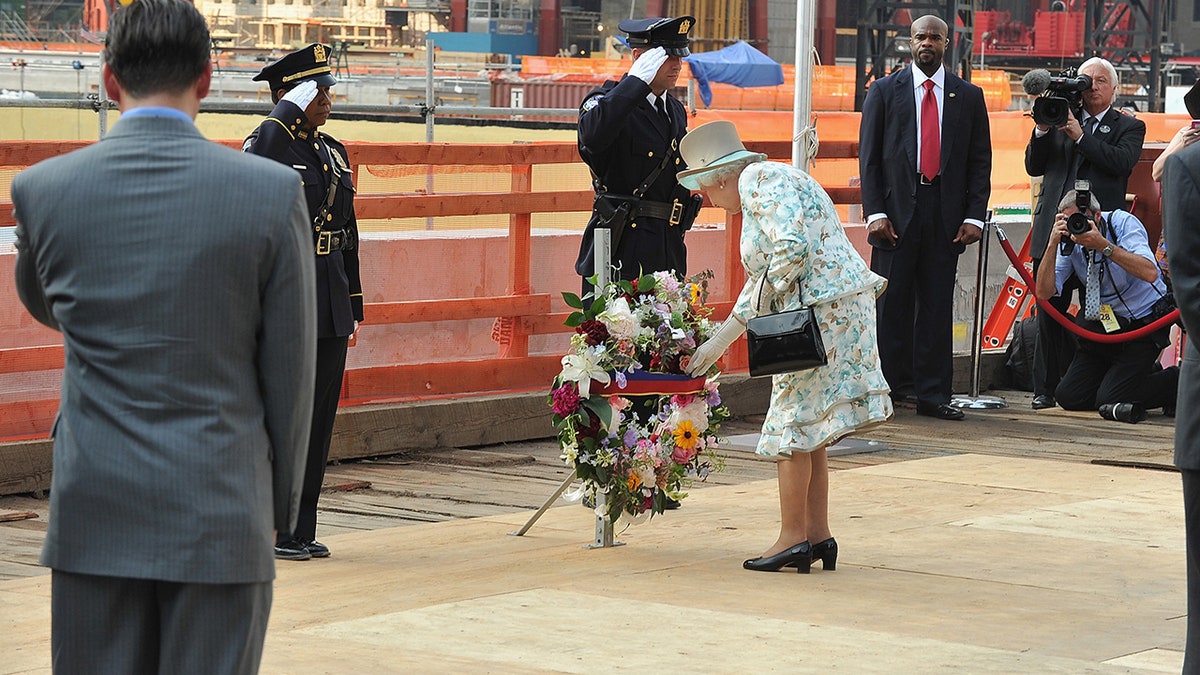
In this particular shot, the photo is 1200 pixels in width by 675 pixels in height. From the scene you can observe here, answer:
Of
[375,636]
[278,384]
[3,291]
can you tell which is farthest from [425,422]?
[278,384]

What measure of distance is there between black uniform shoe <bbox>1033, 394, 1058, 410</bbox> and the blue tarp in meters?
24.9

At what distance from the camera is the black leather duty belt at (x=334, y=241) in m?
6.46

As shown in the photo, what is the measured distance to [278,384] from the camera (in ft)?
9.41

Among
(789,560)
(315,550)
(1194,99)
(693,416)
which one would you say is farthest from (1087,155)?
(1194,99)

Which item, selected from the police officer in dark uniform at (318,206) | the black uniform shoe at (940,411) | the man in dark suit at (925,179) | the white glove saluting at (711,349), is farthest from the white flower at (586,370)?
the black uniform shoe at (940,411)

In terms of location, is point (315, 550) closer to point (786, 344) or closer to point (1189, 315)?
point (786, 344)

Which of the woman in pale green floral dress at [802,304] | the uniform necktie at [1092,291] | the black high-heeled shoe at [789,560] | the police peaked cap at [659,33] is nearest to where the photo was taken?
the woman in pale green floral dress at [802,304]

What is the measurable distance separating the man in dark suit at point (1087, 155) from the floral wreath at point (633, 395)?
14.7 feet

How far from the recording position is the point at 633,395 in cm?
654

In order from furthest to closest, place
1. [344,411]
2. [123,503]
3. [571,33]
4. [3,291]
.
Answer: [571,33], [344,411], [3,291], [123,503]

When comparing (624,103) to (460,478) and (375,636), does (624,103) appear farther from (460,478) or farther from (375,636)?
(375,636)

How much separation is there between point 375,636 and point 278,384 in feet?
8.22

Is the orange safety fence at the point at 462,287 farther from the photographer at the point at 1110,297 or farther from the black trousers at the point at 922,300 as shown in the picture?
the photographer at the point at 1110,297

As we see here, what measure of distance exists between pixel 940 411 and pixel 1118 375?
104 cm
